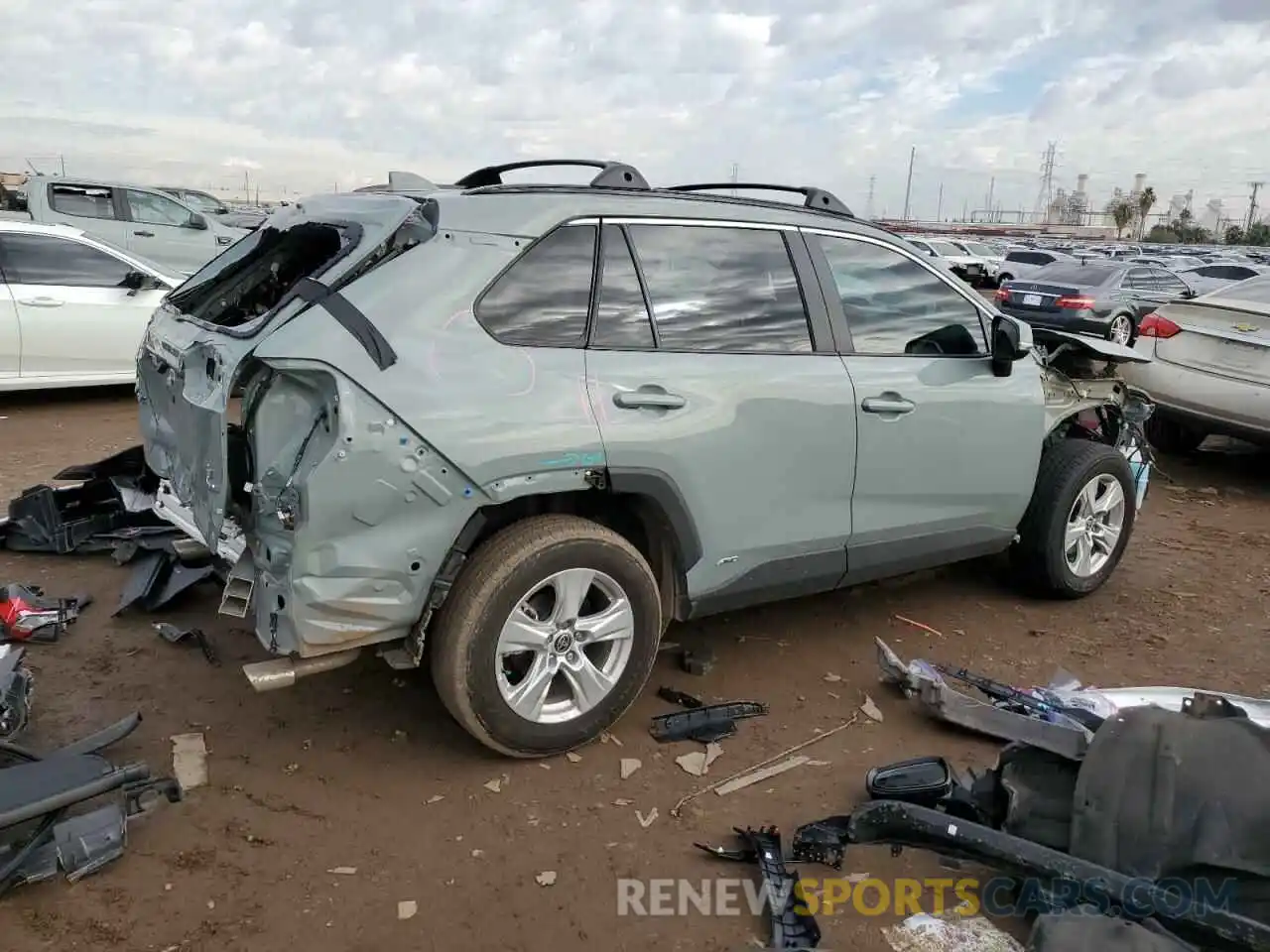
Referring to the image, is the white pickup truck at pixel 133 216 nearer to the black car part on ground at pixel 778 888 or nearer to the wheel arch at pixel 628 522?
the wheel arch at pixel 628 522

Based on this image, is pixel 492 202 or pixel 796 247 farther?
pixel 796 247

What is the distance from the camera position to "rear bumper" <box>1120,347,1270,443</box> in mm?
6936

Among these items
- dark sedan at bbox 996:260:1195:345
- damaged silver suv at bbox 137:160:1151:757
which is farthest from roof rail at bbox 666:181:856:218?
dark sedan at bbox 996:260:1195:345

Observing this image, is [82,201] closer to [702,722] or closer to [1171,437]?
[702,722]

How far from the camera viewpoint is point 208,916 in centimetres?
264

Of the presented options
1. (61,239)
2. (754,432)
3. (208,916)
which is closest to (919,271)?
(754,432)

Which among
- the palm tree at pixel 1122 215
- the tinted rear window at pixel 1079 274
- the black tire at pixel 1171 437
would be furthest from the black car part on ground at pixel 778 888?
the palm tree at pixel 1122 215

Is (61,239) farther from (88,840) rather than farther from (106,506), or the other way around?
(88,840)

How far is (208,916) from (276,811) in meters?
0.48

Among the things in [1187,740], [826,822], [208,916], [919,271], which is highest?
[919,271]

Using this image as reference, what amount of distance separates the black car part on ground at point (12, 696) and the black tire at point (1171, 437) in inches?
328

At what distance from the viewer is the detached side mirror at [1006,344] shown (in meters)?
4.18

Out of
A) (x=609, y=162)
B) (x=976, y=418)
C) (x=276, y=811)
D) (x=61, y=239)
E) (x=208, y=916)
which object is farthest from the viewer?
(x=61, y=239)

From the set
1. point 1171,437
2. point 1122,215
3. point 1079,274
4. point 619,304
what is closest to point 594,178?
point 619,304
